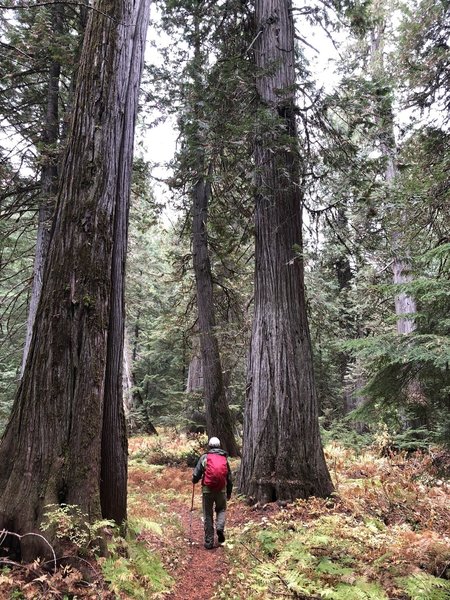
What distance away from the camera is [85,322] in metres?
4.39

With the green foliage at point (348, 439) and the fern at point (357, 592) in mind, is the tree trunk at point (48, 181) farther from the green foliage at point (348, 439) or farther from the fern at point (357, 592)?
the green foliage at point (348, 439)

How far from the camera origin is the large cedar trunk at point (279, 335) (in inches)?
273

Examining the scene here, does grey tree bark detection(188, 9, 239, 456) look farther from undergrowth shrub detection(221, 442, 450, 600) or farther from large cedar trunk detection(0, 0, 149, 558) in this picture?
large cedar trunk detection(0, 0, 149, 558)

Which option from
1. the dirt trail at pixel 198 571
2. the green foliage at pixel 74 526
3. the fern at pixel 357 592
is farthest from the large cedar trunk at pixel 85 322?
the fern at pixel 357 592

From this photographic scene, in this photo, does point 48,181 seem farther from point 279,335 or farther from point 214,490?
point 214,490

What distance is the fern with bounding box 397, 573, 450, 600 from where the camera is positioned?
10.5ft

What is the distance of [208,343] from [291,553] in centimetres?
748

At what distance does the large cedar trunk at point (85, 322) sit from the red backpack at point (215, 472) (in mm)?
1851

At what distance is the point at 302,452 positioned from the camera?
6965 millimetres

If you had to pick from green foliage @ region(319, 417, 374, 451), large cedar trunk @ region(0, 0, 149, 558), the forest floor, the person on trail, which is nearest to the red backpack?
the person on trail

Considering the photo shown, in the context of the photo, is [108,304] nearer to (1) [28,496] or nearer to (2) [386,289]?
(1) [28,496]

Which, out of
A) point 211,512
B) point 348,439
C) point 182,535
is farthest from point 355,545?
point 348,439

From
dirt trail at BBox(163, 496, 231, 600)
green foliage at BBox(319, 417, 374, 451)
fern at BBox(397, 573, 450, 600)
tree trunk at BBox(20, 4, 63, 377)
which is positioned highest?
tree trunk at BBox(20, 4, 63, 377)

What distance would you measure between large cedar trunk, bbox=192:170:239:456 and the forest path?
157 cm
